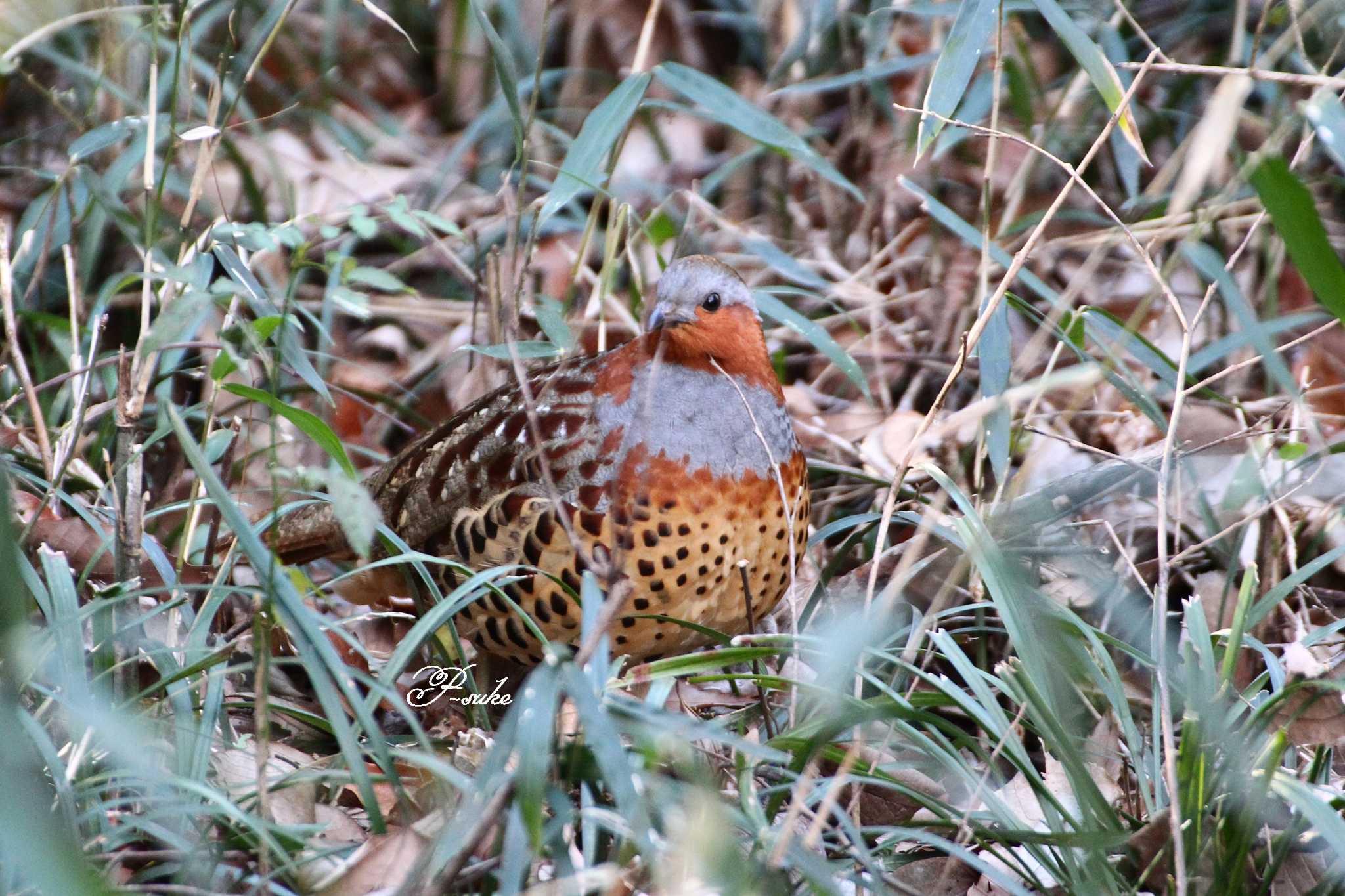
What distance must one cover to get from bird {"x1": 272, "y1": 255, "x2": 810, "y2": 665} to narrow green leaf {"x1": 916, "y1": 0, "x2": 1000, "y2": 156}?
66 centimetres

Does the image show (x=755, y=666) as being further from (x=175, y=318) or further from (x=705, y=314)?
(x=175, y=318)

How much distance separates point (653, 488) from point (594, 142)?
2.94ft

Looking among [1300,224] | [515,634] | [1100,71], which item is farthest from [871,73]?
[1300,224]

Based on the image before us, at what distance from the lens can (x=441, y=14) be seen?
254 inches

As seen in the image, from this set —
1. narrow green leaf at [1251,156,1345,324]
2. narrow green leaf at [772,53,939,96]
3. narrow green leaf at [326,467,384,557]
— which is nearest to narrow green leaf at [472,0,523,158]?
narrow green leaf at [326,467,384,557]

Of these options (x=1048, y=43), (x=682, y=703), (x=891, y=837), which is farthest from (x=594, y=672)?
(x=1048, y=43)

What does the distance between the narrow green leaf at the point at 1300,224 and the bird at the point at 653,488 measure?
1.10m

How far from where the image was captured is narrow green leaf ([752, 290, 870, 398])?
373 cm

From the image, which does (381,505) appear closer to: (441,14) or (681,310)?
(681,310)

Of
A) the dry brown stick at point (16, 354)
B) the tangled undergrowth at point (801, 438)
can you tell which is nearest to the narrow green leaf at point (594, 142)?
the tangled undergrowth at point (801, 438)

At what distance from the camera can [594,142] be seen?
10.9ft

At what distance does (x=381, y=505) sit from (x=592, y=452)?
830 mm

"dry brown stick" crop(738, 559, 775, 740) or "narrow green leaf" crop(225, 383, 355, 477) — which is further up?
"narrow green leaf" crop(225, 383, 355, 477)

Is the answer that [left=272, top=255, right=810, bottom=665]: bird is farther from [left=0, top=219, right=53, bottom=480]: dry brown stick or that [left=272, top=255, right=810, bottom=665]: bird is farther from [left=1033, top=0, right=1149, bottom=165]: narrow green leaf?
[left=1033, top=0, right=1149, bottom=165]: narrow green leaf
